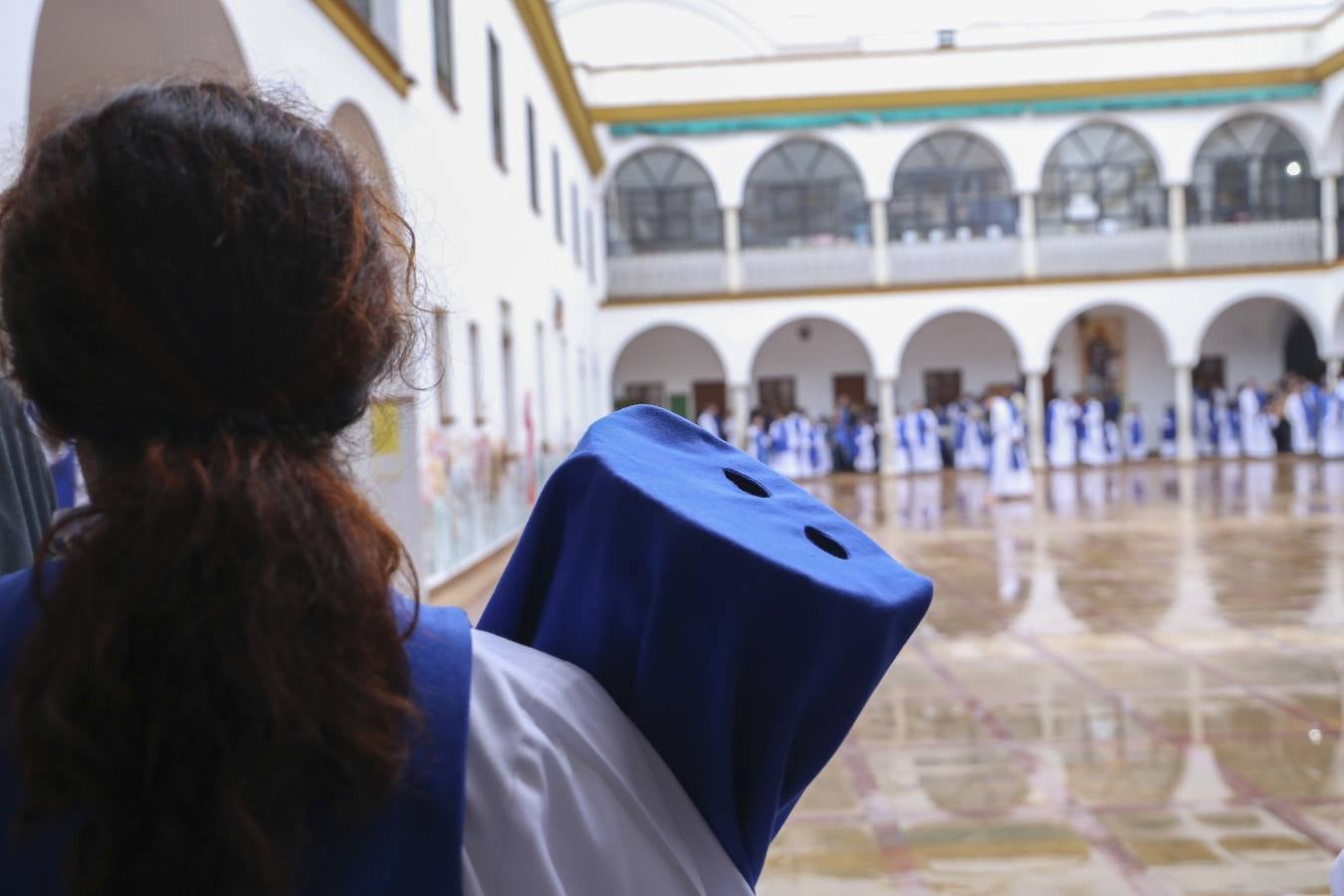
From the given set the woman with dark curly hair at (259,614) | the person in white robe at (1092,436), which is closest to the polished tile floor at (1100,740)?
the woman with dark curly hair at (259,614)

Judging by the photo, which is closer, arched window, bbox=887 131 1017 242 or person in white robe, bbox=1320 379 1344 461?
person in white robe, bbox=1320 379 1344 461

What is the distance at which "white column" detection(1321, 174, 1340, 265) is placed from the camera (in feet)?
79.7

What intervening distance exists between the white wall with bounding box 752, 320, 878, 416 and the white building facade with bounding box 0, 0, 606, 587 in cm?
863

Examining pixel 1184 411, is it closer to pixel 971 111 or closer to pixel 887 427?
pixel 887 427

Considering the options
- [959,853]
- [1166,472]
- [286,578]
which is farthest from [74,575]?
[1166,472]

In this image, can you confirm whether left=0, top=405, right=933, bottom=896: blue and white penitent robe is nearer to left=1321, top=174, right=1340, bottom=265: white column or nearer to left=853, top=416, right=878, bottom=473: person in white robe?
left=853, top=416, right=878, bottom=473: person in white robe

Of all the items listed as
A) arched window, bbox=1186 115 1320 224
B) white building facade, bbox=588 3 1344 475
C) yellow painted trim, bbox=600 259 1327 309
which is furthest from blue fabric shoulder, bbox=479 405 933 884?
arched window, bbox=1186 115 1320 224

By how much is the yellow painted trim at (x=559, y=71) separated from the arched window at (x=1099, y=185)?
31.2 feet

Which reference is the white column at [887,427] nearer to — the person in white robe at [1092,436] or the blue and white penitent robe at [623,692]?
the person in white robe at [1092,436]

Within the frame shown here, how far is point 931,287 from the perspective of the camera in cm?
2506

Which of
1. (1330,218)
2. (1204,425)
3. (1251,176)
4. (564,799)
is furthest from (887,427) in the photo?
(564,799)

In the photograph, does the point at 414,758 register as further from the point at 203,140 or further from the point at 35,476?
the point at 35,476

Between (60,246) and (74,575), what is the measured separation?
0.78 feet

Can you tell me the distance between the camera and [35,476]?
1639mm
